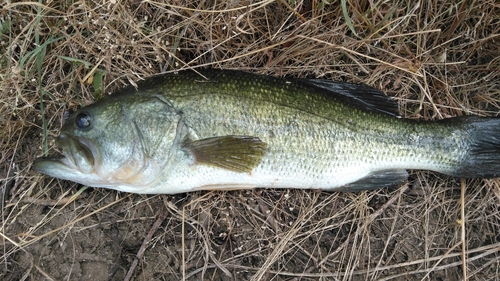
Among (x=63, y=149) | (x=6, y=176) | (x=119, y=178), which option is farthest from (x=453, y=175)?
(x=6, y=176)

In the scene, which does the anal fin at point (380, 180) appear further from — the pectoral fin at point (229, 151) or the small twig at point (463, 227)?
the pectoral fin at point (229, 151)

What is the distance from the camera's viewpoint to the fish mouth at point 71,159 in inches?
93.0

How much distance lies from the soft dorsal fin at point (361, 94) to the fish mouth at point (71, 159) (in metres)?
1.61

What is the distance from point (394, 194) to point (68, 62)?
287cm

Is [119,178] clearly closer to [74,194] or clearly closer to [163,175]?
[163,175]

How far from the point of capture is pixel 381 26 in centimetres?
288

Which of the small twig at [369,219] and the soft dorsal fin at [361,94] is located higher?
the soft dorsal fin at [361,94]

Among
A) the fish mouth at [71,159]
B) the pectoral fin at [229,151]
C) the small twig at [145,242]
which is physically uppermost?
the pectoral fin at [229,151]

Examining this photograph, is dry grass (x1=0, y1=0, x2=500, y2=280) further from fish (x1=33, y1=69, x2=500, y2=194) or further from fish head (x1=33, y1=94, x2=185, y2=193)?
fish head (x1=33, y1=94, x2=185, y2=193)

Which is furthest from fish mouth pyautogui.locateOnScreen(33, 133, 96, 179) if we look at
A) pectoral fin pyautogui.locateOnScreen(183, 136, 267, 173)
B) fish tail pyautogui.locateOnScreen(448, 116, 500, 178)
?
fish tail pyautogui.locateOnScreen(448, 116, 500, 178)

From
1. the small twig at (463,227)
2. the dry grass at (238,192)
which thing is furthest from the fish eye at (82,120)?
the small twig at (463,227)

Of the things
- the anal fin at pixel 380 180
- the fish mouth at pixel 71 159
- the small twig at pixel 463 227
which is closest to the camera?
the fish mouth at pixel 71 159

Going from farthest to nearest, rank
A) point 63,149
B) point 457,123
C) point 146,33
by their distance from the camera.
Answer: point 146,33 → point 457,123 → point 63,149

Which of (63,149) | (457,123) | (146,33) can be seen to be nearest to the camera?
(63,149)
